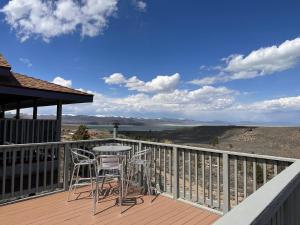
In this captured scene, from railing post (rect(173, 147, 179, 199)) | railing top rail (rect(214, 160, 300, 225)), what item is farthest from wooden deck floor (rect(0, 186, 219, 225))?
railing top rail (rect(214, 160, 300, 225))

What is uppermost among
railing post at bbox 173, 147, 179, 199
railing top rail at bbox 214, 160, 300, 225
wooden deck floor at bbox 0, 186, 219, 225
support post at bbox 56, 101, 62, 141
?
support post at bbox 56, 101, 62, 141

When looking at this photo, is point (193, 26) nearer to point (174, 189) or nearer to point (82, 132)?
point (82, 132)

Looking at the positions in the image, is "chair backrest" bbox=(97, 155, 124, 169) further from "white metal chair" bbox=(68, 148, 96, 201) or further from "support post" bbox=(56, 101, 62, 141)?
"support post" bbox=(56, 101, 62, 141)

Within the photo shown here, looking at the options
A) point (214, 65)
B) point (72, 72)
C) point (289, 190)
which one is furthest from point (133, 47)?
point (289, 190)

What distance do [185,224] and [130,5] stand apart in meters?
13.5

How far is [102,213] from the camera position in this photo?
4.14 m

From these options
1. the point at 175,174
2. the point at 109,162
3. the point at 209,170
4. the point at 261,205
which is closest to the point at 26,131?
the point at 109,162

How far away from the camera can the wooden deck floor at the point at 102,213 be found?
3.83 meters

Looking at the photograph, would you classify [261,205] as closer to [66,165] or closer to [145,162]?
[145,162]

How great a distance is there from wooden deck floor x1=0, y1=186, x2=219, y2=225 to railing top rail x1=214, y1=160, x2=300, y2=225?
254 centimetres

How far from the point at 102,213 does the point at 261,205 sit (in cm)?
347

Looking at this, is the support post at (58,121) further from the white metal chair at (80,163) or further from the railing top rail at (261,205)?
the railing top rail at (261,205)

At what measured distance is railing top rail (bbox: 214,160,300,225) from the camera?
3.25ft

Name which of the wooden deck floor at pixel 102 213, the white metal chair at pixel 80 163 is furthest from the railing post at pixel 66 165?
the wooden deck floor at pixel 102 213
